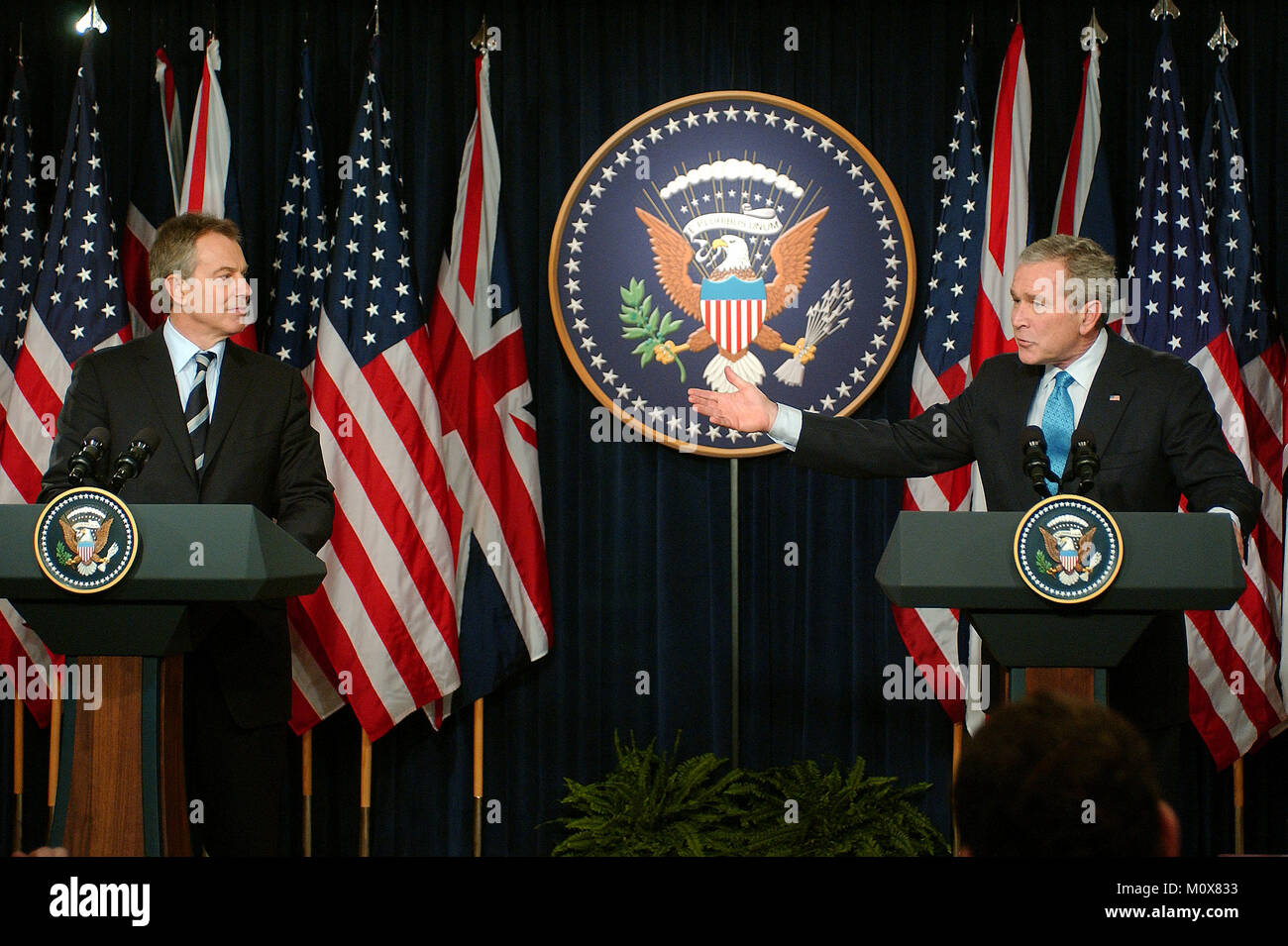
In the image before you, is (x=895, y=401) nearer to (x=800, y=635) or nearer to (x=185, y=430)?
(x=800, y=635)

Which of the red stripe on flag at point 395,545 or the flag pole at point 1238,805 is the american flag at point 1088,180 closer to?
the flag pole at point 1238,805

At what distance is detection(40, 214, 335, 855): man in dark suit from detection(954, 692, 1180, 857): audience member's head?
2.35 m

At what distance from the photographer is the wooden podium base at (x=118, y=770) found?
281 centimetres

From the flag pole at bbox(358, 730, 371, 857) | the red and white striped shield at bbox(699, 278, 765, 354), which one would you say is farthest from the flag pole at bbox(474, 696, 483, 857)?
the red and white striped shield at bbox(699, 278, 765, 354)

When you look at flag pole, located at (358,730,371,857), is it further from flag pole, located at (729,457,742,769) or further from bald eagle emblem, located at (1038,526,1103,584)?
bald eagle emblem, located at (1038,526,1103,584)

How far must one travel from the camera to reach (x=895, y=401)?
497 cm

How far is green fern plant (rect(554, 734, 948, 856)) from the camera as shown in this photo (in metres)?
4.45

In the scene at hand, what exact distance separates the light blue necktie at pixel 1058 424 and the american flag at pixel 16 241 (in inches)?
134

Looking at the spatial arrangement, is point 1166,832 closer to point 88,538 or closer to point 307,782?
point 88,538

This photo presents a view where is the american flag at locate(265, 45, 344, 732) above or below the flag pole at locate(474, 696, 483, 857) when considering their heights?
above
